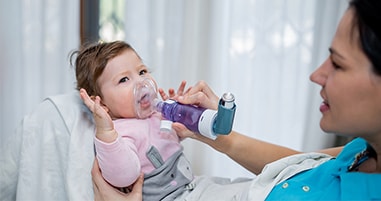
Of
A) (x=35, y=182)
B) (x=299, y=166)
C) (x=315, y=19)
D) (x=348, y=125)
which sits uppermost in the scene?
(x=315, y=19)

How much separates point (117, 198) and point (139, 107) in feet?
0.98

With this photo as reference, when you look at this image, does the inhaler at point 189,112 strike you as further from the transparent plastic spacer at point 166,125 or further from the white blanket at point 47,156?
the white blanket at point 47,156

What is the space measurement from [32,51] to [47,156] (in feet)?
2.43

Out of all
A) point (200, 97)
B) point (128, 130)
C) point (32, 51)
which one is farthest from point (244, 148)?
point (32, 51)

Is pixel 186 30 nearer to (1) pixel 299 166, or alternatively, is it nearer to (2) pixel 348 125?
(1) pixel 299 166

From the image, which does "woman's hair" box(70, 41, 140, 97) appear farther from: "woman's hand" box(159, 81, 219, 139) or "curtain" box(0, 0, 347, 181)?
"curtain" box(0, 0, 347, 181)

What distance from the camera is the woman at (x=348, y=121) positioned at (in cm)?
88

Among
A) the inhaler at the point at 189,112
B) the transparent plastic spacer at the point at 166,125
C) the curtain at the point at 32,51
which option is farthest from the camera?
the curtain at the point at 32,51

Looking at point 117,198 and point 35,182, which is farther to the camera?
point 35,182

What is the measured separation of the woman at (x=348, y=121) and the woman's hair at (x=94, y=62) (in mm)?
603

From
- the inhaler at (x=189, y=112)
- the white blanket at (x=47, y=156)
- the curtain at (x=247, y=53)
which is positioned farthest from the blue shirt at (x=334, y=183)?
the curtain at (x=247, y=53)

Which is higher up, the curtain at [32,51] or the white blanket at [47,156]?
the curtain at [32,51]

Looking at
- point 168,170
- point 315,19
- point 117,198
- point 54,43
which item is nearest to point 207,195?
point 168,170

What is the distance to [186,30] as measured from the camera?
6.76ft
